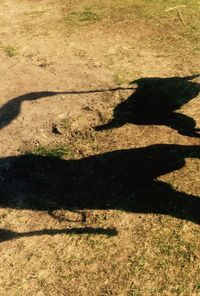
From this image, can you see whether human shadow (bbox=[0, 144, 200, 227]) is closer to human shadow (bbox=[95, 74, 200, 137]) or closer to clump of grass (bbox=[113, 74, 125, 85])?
human shadow (bbox=[95, 74, 200, 137])

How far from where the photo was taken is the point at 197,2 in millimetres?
13773

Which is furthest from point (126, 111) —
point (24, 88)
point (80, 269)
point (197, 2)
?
point (197, 2)

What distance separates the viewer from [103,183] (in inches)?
280

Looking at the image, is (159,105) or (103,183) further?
(159,105)

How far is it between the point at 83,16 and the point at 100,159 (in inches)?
273

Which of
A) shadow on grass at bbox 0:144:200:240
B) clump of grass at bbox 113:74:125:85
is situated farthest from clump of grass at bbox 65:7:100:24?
shadow on grass at bbox 0:144:200:240

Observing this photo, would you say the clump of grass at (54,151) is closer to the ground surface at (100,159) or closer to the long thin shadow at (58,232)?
the ground surface at (100,159)

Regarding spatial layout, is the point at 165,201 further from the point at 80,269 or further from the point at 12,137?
the point at 12,137

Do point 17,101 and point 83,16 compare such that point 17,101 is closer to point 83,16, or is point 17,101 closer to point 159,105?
point 159,105

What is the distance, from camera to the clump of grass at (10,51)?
441 inches

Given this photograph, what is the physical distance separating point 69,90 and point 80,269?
4767mm

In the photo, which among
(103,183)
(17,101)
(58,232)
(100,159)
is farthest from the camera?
(17,101)

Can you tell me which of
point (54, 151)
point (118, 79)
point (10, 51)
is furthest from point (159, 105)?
point (10, 51)

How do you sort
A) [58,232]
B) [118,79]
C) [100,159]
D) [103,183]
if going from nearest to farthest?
1. [58,232]
2. [103,183]
3. [100,159]
4. [118,79]
